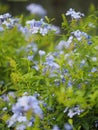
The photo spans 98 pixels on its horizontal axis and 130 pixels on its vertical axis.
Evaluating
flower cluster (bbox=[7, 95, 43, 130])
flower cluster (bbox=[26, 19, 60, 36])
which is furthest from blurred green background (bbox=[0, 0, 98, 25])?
flower cluster (bbox=[7, 95, 43, 130])

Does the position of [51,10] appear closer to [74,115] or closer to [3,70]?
[3,70]

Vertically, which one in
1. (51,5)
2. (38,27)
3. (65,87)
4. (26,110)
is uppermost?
(51,5)

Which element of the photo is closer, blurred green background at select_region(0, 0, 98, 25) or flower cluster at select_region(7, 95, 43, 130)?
flower cluster at select_region(7, 95, 43, 130)

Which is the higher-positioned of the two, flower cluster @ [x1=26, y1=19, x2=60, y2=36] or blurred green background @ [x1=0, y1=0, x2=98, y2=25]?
blurred green background @ [x1=0, y1=0, x2=98, y2=25]

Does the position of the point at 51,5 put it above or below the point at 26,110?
above

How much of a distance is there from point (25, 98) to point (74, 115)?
507 mm

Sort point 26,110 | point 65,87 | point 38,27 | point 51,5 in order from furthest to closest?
point 51,5 < point 38,27 < point 65,87 < point 26,110

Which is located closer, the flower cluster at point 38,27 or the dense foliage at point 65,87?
the dense foliage at point 65,87

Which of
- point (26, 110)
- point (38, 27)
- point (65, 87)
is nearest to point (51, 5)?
point (38, 27)

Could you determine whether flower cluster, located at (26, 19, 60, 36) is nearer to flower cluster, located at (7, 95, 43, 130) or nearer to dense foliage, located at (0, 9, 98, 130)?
dense foliage, located at (0, 9, 98, 130)

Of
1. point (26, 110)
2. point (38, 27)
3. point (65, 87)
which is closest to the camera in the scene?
point (26, 110)

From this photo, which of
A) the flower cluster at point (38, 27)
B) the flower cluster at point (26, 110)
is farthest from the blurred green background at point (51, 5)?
the flower cluster at point (26, 110)

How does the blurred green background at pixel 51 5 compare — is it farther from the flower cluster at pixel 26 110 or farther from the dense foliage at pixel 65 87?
the flower cluster at pixel 26 110

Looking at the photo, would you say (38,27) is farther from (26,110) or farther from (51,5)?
(51,5)
